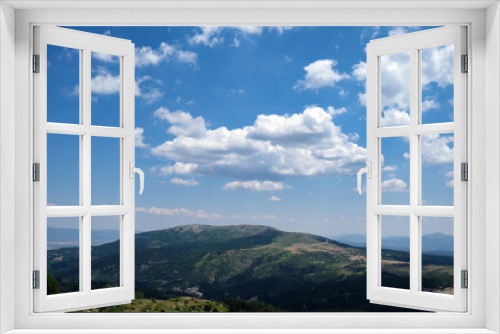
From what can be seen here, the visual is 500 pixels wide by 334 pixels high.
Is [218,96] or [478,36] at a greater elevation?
[218,96]

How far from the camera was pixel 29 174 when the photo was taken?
2.25 meters

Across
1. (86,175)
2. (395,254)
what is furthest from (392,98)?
(86,175)

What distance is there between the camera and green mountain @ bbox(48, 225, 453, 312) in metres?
6.74

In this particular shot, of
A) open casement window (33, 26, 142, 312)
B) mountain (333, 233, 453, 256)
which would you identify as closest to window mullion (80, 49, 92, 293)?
open casement window (33, 26, 142, 312)

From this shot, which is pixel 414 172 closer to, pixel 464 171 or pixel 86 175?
pixel 464 171

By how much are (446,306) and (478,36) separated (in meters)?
1.40

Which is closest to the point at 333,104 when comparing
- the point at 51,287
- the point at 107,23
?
the point at 51,287

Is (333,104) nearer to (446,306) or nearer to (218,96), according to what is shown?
(218,96)

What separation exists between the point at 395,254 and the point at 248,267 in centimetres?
221

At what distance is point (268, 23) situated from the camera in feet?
7.54

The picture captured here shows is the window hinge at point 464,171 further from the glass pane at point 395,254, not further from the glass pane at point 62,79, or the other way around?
the glass pane at point 62,79

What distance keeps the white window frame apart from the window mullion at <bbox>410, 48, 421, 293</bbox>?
0.34 m

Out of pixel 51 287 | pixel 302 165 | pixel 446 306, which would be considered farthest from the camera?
pixel 302 165

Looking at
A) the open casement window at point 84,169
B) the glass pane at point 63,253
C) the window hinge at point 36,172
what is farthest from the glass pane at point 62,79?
the window hinge at point 36,172
